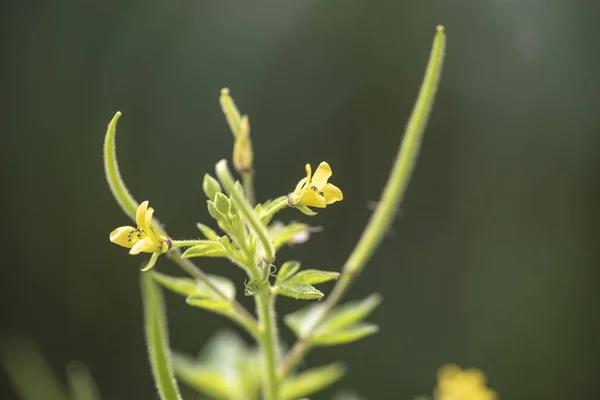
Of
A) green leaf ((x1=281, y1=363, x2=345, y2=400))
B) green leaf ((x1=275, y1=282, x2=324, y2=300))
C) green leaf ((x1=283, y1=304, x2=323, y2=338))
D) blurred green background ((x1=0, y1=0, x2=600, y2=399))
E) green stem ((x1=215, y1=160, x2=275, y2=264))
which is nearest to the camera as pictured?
green stem ((x1=215, y1=160, x2=275, y2=264))

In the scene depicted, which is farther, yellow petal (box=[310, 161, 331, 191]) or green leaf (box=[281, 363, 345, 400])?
green leaf (box=[281, 363, 345, 400])

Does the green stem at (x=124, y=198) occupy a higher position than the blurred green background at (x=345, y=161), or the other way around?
the blurred green background at (x=345, y=161)

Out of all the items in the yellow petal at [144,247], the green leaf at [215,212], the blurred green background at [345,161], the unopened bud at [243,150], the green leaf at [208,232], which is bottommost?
the yellow petal at [144,247]

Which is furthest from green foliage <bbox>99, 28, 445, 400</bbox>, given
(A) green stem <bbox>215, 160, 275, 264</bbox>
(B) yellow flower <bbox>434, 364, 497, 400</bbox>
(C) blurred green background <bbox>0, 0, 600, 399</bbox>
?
(C) blurred green background <bbox>0, 0, 600, 399</bbox>

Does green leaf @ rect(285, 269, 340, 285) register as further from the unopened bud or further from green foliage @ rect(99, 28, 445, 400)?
the unopened bud

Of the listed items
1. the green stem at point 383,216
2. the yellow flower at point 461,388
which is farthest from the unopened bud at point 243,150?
the yellow flower at point 461,388

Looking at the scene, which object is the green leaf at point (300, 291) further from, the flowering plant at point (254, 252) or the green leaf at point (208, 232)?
the green leaf at point (208, 232)
